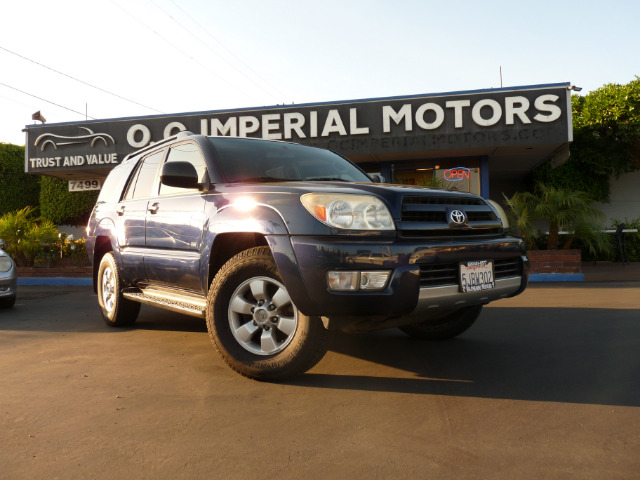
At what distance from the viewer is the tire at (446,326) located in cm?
455

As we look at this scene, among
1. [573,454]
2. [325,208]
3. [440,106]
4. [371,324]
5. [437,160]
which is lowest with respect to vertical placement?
[573,454]

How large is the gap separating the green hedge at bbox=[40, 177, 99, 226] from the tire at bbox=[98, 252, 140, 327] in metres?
16.1

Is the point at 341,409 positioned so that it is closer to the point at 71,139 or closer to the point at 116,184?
the point at 116,184

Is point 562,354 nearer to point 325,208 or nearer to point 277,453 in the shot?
point 325,208

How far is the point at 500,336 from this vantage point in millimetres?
4949

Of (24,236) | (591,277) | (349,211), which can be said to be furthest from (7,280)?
(591,277)

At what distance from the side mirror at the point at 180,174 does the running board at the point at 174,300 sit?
0.86m

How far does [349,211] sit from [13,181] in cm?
Answer: 2299

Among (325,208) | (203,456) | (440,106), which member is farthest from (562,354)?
(440,106)

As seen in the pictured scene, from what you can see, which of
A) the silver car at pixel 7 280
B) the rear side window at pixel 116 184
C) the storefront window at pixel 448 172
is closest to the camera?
the rear side window at pixel 116 184

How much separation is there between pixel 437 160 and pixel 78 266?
32.0ft

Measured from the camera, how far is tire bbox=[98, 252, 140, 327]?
5492 mm

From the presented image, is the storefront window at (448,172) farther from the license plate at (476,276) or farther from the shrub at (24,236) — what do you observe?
the license plate at (476,276)

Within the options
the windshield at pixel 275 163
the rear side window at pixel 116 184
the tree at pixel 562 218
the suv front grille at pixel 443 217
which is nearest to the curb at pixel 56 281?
the rear side window at pixel 116 184
